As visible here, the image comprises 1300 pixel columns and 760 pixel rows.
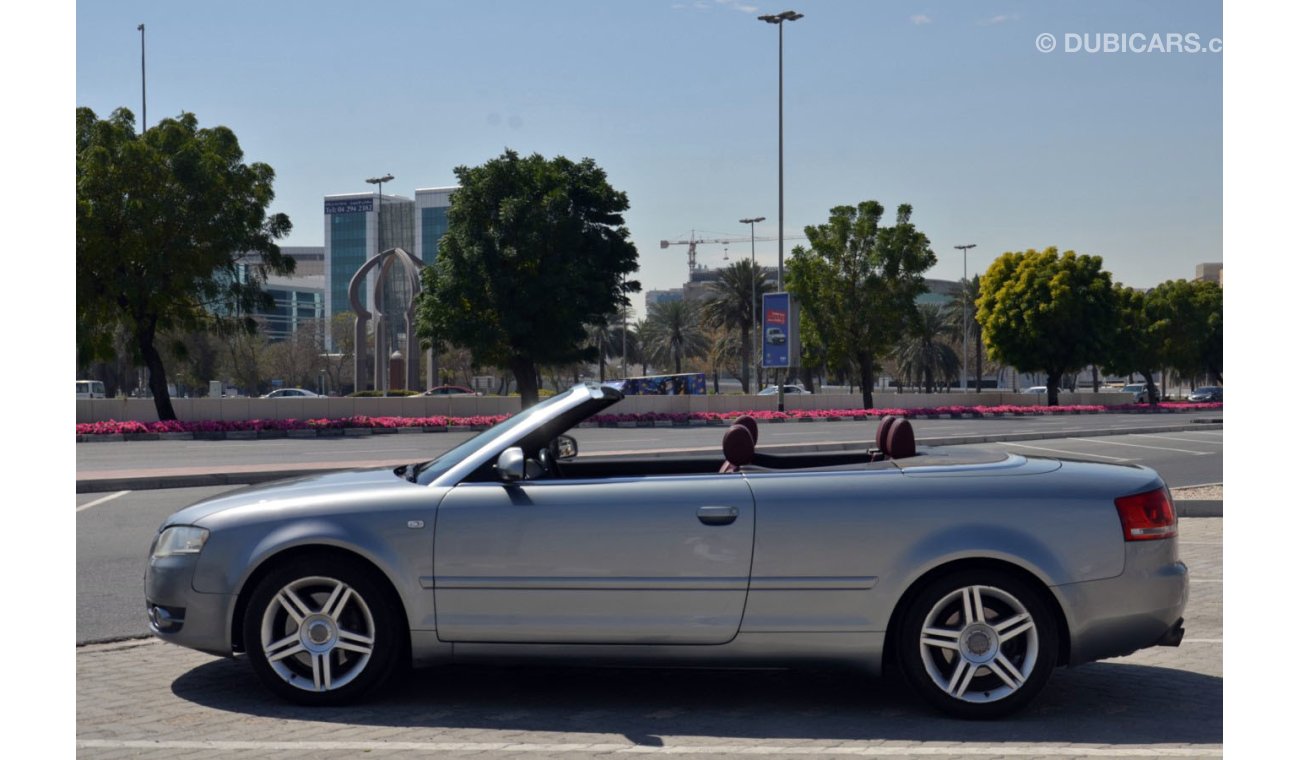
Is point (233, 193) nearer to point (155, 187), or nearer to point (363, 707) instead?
point (155, 187)

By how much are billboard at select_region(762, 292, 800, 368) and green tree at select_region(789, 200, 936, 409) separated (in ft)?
14.9

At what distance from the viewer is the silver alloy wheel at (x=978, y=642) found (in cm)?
532

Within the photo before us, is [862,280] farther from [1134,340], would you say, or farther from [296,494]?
[296,494]

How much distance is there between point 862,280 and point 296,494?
152 feet

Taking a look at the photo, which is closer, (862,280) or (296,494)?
(296,494)

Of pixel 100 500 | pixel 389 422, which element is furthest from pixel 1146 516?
pixel 389 422

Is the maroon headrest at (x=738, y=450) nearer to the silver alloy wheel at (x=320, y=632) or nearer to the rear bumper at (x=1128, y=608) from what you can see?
the rear bumper at (x=1128, y=608)

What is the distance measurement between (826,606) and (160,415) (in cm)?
3281

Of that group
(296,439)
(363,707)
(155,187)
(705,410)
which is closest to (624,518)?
(363,707)

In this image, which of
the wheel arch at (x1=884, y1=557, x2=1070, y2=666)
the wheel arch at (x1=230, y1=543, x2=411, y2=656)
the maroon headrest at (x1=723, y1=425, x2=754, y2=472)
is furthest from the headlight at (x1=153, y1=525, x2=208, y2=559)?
the wheel arch at (x1=884, y1=557, x2=1070, y2=666)

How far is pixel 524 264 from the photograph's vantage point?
42.5 meters

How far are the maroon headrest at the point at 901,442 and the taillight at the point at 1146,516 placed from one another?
0.97m

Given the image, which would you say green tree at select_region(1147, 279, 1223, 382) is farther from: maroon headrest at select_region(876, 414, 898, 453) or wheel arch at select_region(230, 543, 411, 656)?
wheel arch at select_region(230, 543, 411, 656)

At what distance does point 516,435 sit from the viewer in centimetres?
585
